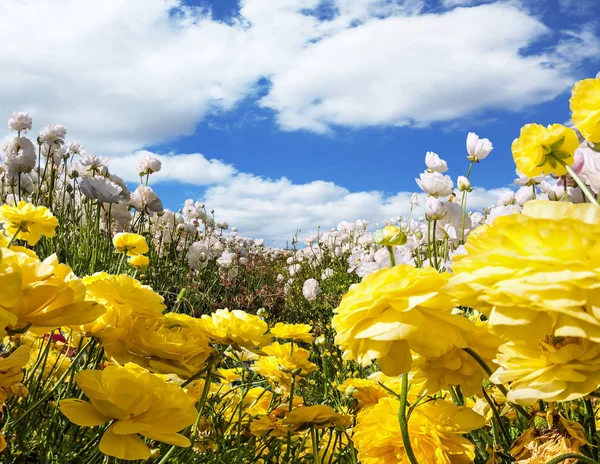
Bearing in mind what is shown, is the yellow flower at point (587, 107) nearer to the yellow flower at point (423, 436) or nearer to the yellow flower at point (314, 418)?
the yellow flower at point (423, 436)

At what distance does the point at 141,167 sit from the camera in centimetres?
464

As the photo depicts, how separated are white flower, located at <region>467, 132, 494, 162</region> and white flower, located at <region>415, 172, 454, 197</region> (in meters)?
0.28

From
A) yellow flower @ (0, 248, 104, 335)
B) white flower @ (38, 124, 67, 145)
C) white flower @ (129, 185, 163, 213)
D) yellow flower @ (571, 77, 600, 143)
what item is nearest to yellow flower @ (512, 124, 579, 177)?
yellow flower @ (571, 77, 600, 143)

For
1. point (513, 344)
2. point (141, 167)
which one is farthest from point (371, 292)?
point (141, 167)

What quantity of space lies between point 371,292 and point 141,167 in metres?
4.31

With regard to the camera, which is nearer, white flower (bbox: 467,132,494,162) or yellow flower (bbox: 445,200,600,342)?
yellow flower (bbox: 445,200,600,342)

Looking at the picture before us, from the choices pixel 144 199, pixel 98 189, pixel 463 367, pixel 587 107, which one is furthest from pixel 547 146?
pixel 144 199

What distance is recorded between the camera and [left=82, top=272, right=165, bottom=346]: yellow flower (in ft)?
2.85

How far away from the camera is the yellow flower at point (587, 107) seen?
3.01 feet

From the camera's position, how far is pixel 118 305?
0.89 metres

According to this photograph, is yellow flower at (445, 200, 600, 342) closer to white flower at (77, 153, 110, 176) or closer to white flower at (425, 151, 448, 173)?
white flower at (425, 151, 448, 173)

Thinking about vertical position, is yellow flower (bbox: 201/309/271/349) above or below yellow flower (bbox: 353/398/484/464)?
above

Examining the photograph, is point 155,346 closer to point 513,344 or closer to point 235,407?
point 513,344

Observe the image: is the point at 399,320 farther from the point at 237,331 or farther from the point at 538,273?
the point at 237,331
